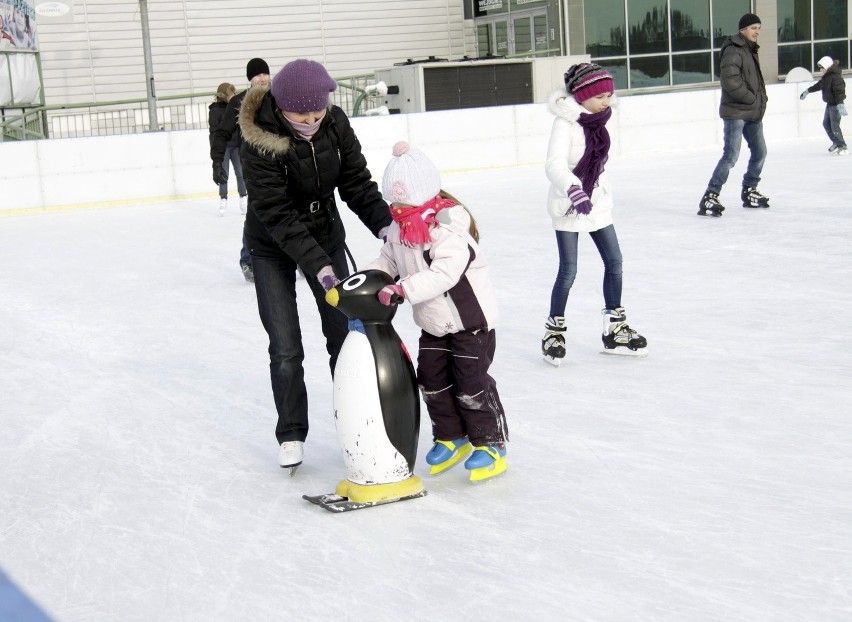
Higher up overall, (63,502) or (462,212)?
(462,212)

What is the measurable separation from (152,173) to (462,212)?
32.7 ft

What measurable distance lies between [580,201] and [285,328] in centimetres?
142

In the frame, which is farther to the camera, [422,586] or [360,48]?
[360,48]

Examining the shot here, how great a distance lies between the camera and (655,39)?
2011 centimetres

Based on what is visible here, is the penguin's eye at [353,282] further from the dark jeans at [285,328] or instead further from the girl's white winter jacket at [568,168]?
the girl's white winter jacket at [568,168]

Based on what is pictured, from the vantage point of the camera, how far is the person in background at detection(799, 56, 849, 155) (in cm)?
1276

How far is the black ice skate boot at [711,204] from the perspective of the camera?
26.7ft

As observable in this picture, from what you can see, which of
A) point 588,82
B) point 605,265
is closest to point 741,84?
point 605,265

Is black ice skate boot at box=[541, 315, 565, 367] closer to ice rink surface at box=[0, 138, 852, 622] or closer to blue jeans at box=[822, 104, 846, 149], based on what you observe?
ice rink surface at box=[0, 138, 852, 622]

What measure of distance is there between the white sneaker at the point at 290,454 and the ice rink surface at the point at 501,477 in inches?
2.5

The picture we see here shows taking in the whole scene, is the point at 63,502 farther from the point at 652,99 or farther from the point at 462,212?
the point at 652,99

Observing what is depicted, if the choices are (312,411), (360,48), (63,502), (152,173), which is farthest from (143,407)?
(360,48)

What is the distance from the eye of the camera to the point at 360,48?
2203 cm

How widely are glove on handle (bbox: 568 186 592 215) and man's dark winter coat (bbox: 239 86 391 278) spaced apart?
1.16 metres
